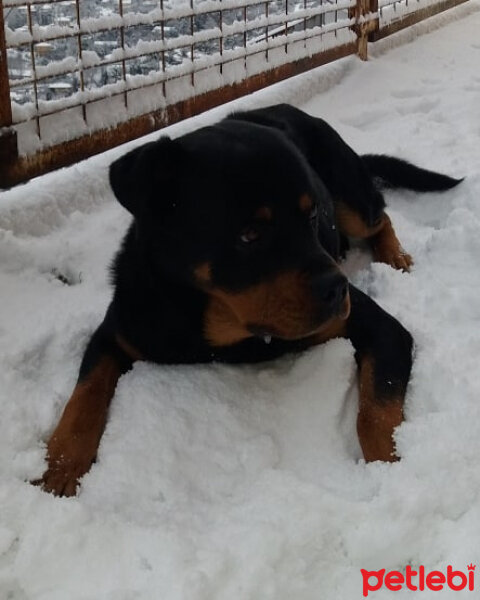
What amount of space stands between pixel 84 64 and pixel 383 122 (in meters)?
2.19

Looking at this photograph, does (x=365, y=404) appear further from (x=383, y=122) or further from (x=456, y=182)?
(x=383, y=122)

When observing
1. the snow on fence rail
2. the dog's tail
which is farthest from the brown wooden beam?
the dog's tail

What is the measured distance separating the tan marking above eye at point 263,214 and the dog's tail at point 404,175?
5.56 ft

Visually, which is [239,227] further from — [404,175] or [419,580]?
[404,175]

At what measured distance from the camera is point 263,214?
191cm

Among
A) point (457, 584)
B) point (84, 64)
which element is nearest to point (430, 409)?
point (457, 584)

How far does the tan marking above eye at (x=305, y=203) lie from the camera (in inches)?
78.0

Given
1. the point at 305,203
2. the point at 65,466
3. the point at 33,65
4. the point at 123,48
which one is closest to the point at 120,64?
the point at 123,48

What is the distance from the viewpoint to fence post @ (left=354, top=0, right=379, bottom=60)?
608 centimetres

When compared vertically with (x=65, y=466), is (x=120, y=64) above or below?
above

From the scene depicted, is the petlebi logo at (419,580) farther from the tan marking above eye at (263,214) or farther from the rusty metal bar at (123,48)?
the rusty metal bar at (123,48)

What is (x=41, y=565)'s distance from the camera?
5.08 feet

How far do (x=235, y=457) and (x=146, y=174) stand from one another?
80 cm

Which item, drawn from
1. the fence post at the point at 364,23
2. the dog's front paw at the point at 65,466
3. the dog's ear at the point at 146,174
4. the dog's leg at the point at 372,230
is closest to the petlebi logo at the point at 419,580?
the dog's front paw at the point at 65,466
